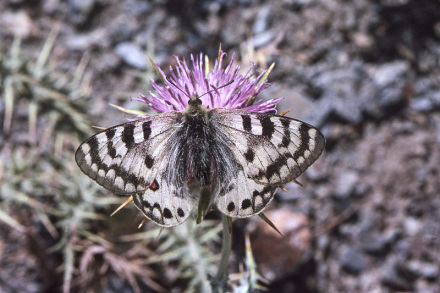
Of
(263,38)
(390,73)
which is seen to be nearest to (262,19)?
(263,38)

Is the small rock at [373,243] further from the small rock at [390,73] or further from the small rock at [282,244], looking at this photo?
the small rock at [390,73]

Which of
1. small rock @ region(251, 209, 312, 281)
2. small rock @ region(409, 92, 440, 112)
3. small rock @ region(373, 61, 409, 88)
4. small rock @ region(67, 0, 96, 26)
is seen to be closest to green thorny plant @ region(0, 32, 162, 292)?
small rock @ region(67, 0, 96, 26)

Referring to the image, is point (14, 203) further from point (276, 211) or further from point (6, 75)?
point (276, 211)

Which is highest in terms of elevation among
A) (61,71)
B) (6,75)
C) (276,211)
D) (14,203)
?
(61,71)

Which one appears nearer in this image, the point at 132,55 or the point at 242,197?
the point at 242,197

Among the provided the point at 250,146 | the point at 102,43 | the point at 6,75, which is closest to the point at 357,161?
the point at 250,146

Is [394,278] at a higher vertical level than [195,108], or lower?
lower

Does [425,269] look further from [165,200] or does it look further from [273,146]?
[165,200]
